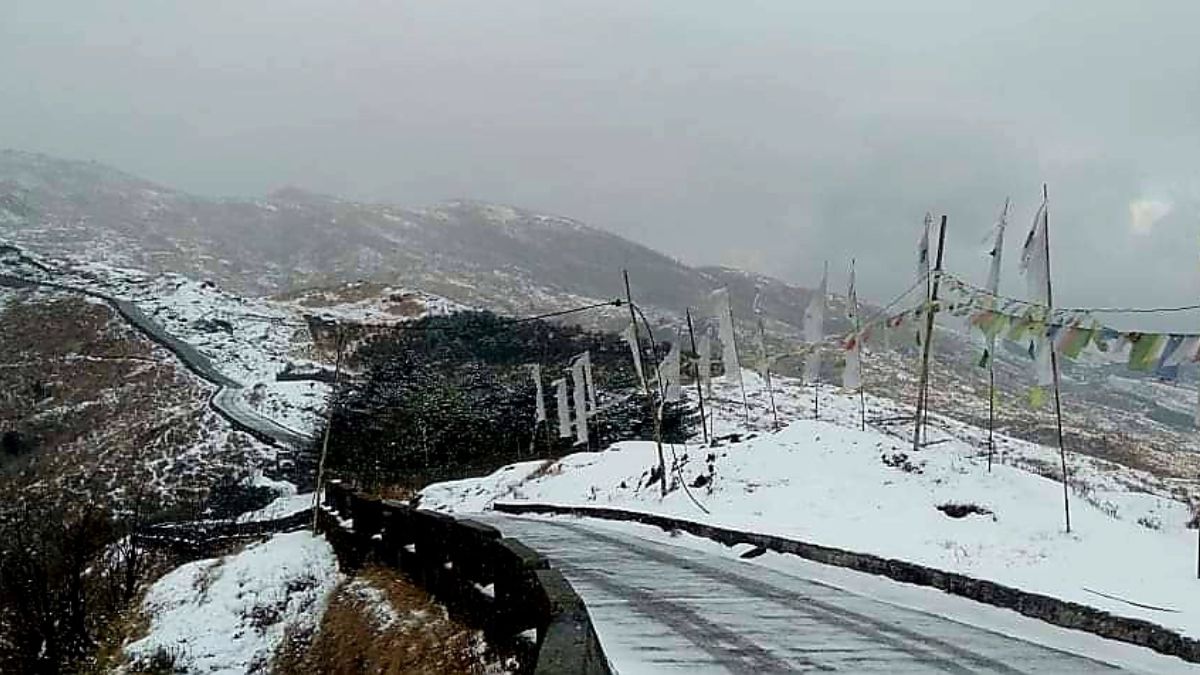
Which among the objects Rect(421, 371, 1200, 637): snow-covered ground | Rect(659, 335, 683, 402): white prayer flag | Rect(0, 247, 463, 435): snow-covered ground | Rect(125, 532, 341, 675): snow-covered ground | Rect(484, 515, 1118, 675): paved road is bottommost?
Rect(125, 532, 341, 675): snow-covered ground

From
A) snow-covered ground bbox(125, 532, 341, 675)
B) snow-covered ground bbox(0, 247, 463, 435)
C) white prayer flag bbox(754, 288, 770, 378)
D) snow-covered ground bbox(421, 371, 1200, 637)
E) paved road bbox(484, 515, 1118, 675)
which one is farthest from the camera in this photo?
snow-covered ground bbox(0, 247, 463, 435)

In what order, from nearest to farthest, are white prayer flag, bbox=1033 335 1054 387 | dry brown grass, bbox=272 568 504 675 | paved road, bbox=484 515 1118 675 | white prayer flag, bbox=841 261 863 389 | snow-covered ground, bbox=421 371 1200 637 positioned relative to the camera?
paved road, bbox=484 515 1118 675 < dry brown grass, bbox=272 568 504 675 < snow-covered ground, bbox=421 371 1200 637 < white prayer flag, bbox=1033 335 1054 387 < white prayer flag, bbox=841 261 863 389

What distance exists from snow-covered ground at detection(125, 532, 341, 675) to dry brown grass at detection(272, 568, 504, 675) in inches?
32.8

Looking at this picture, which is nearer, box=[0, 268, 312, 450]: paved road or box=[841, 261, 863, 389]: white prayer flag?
box=[841, 261, 863, 389]: white prayer flag

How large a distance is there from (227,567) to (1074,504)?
17.5 m

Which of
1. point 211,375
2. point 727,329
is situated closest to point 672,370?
point 727,329

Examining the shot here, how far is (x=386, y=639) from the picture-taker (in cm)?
1296

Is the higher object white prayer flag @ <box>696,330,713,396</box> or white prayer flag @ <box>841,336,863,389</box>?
white prayer flag @ <box>696,330,713,396</box>

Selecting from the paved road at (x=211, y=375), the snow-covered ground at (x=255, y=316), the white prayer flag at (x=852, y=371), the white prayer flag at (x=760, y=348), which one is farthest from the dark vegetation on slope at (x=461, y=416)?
the white prayer flag at (x=852, y=371)

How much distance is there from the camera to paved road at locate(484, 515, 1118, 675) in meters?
9.32

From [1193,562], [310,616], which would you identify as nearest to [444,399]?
[310,616]

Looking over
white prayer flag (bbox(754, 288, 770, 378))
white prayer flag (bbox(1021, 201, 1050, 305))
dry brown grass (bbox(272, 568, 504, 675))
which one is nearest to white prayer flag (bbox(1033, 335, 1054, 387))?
white prayer flag (bbox(1021, 201, 1050, 305))

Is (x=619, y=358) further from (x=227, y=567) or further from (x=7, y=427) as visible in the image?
(x=227, y=567)

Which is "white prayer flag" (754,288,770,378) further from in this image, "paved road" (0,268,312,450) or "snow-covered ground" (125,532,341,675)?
"paved road" (0,268,312,450)
